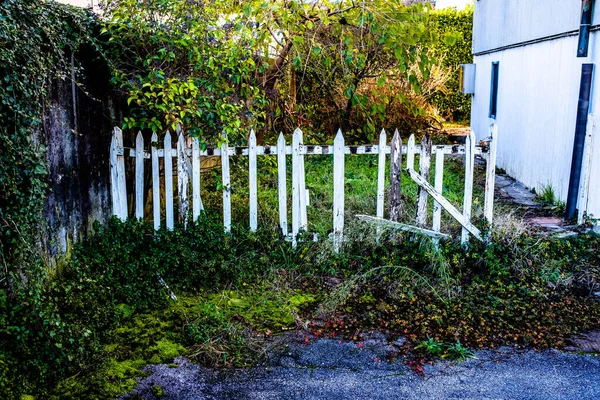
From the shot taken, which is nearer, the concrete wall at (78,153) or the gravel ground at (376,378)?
the gravel ground at (376,378)

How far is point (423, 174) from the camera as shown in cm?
560

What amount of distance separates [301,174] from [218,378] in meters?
2.55

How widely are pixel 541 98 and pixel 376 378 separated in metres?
6.60

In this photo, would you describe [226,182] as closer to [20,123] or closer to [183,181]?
[183,181]

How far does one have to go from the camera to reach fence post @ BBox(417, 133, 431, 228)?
550 centimetres

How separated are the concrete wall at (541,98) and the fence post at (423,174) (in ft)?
7.54

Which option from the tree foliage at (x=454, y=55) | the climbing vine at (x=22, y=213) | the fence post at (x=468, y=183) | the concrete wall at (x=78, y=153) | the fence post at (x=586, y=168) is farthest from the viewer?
the tree foliage at (x=454, y=55)

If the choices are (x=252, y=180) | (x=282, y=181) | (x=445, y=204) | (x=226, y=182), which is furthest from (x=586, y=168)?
(x=226, y=182)

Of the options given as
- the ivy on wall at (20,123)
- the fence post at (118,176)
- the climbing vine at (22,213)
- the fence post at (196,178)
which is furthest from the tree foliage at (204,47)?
the climbing vine at (22,213)

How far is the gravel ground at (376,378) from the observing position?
3555 mm

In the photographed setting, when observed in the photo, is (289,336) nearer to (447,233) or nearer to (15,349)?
(15,349)

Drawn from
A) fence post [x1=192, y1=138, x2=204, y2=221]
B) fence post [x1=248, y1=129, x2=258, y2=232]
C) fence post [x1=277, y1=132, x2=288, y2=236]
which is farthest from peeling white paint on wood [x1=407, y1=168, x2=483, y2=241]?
fence post [x1=192, y1=138, x2=204, y2=221]

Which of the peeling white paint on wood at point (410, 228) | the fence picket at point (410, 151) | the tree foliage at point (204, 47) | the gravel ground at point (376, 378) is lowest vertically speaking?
the gravel ground at point (376, 378)

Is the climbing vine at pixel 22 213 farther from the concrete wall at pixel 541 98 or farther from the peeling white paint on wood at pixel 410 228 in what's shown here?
the concrete wall at pixel 541 98
